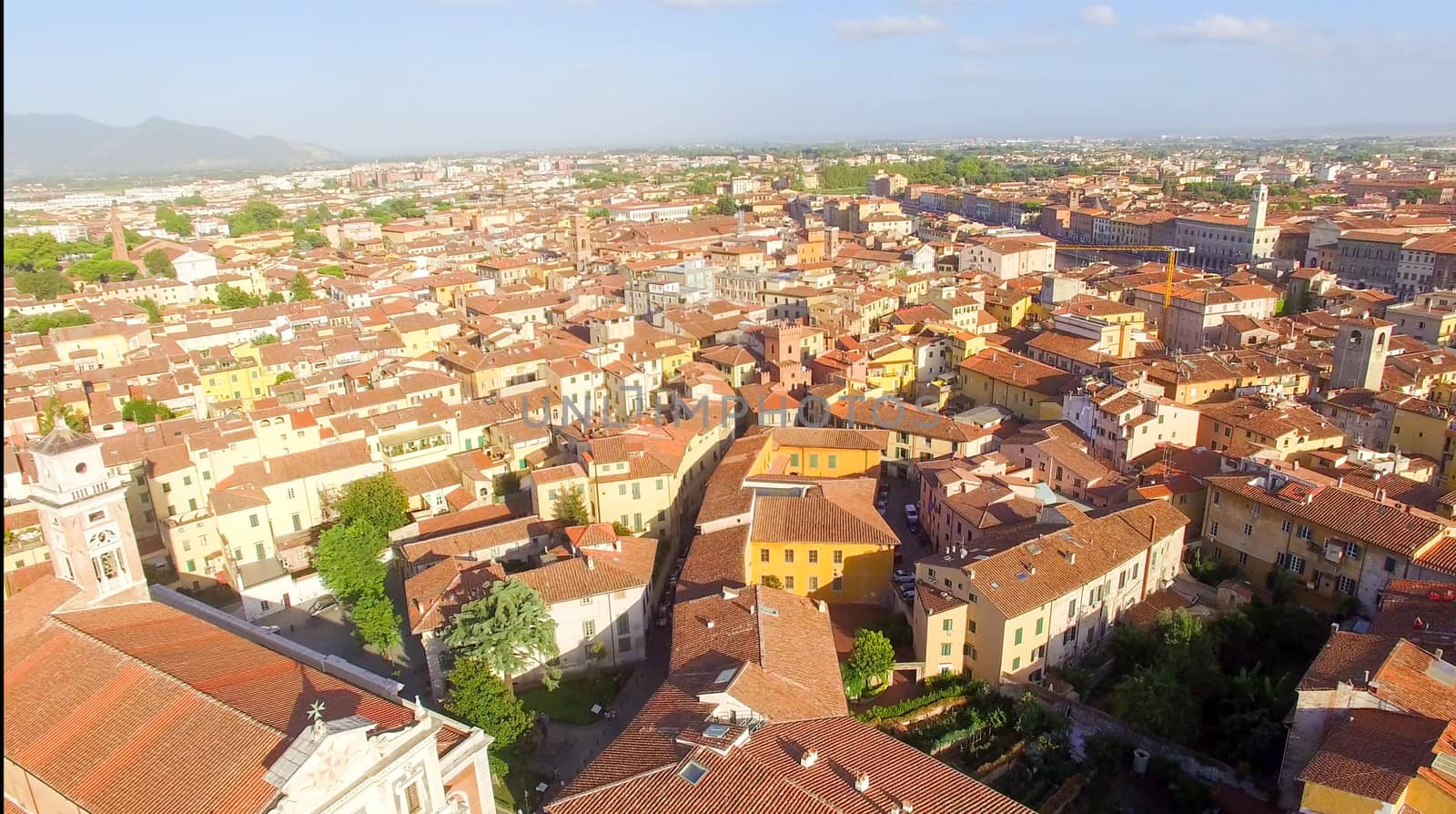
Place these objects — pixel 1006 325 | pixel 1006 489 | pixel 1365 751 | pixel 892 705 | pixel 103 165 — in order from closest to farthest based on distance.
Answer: pixel 1365 751 → pixel 892 705 → pixel 1006 489 → pixel 1006 325 → pixel 103 165

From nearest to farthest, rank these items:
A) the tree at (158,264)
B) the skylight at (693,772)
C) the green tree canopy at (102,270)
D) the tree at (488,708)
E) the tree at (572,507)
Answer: the skylight at (693,772) → the tree at (488,708) → the tree at (572,507) → the green tree canopy at (102,270) → the tree at (158,264)

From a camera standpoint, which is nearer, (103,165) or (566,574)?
(566,574)

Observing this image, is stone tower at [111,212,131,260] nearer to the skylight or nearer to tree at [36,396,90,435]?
tree at [36,396,90,435]

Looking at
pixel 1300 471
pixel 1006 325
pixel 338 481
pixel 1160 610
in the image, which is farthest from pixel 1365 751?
pixel 1006 325

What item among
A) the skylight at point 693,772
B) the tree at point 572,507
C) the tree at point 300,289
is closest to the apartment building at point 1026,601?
the skylight at point 693,772

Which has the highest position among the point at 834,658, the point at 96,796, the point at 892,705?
the point at 96,796

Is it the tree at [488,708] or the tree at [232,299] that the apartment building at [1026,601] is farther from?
the tree at [232,299]

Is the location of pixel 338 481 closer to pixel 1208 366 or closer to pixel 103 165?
pixel 1208 366
